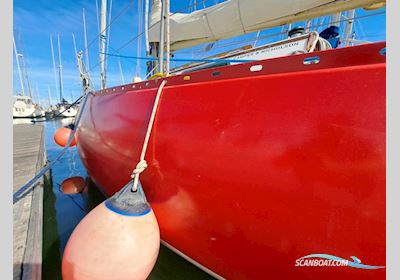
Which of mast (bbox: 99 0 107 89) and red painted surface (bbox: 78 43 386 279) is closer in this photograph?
red painted surface (bbox: 78 43 386 279)

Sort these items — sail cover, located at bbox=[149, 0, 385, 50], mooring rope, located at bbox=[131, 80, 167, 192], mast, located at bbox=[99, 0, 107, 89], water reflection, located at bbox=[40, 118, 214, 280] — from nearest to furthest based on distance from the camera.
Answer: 1. mooring rope, located at bbox=[131, 80, 167, 192]
2. water reflection, located at bbox=[40, 118, 214, 280]
3. sail cover, located at bbox=[149, 0, 385, 50]
4. mast, located at bbox=[99, 0, 107, 89]

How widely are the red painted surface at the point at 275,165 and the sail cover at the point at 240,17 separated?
1504 mm

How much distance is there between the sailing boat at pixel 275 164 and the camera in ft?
3.27

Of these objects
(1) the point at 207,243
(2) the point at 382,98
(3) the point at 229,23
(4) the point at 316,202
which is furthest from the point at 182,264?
(3) the point at 229,23

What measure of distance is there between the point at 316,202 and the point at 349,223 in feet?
0.51

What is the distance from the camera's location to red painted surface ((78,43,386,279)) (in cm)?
100

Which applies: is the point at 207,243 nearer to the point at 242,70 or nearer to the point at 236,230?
the point at 236,230

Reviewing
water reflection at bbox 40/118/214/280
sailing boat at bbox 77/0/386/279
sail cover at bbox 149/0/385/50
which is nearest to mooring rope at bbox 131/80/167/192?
sailing boat at bbox 77/0/386/279

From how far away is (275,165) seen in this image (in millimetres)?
1178

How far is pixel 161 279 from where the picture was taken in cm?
206

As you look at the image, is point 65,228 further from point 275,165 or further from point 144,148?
point 275,165

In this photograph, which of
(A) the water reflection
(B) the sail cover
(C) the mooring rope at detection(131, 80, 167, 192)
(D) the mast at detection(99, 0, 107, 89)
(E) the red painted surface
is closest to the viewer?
(E) the red painted surface

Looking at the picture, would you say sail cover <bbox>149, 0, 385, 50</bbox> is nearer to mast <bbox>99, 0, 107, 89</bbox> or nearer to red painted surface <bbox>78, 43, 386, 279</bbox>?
mast <bbox>99, 0, 107, 89</bbox>

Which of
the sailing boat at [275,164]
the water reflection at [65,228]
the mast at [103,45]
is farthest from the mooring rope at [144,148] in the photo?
the mast at [103,45]
